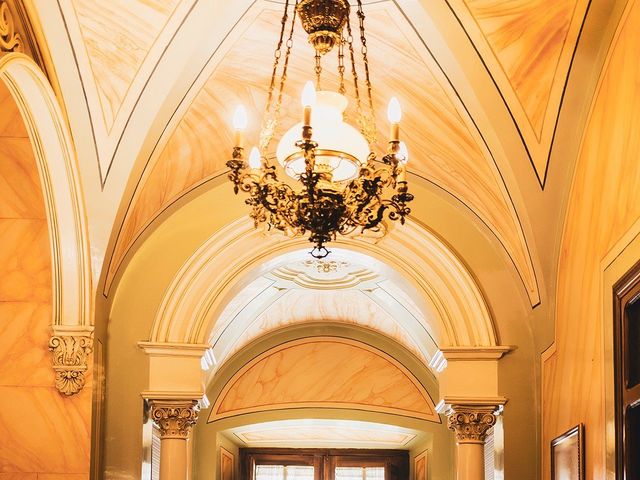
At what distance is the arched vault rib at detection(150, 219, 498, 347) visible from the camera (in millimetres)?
7953

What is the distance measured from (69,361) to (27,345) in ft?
1.13

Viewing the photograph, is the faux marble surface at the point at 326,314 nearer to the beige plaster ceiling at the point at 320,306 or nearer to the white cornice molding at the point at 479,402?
the beige plaster ceiling at the point at 320,306

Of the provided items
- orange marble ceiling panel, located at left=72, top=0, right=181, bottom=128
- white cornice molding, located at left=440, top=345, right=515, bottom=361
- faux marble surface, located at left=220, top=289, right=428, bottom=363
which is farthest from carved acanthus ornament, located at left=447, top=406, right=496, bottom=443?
faux marble surface, located at left=220, top=289, right=428, bottom=363

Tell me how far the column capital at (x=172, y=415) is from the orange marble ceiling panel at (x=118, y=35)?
2.45 meters

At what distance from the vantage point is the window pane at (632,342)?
5.18 m

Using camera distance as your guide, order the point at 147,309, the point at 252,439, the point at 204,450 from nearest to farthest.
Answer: the point at 147,309 < the point at 204,450 < the point at 252,439

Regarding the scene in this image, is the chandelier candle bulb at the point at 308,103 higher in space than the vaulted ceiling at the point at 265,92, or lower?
lower

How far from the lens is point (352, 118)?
24.9 feet

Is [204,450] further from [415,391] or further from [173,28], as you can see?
[173,28]

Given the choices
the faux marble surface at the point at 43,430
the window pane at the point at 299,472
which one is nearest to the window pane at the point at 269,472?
the window pane at the point at 299,472

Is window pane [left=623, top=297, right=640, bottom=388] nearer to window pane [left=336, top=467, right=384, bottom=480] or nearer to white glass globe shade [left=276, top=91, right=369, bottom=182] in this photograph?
white glass globe shade [left=276, top=91, right=369, bottom=182]

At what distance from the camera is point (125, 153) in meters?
7.20

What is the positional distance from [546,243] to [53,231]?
3.53 meters

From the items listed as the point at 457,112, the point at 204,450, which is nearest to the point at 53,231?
the point at 457,112
